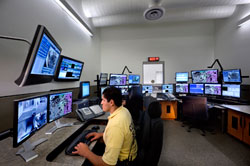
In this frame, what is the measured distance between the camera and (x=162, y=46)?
13.7 ft

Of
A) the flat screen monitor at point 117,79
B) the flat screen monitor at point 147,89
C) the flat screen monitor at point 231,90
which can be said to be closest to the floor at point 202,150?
the flat screen monitor at point 231,90

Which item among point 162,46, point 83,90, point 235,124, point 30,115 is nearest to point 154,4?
point 162,46

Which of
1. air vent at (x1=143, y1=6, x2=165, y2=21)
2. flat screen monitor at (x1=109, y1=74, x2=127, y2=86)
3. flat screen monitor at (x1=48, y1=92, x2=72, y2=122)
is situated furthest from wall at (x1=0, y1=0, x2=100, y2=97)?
air vent at (x1=143, y1=6, x2=165, y2=21)

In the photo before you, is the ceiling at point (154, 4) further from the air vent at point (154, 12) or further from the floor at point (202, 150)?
the floor at point (202, 150)

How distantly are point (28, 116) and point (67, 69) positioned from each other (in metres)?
1.39

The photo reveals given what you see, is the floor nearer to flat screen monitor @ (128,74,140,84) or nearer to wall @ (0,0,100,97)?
flat screen monitor @ (128,74,140,84)

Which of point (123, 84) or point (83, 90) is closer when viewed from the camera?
point (83, 90)

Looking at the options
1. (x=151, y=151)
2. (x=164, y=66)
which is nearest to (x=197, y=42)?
(x=164, y=66)

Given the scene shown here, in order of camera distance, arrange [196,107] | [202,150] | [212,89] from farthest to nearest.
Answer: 1. [212,89]
2. [196,107]
3. [202,150]

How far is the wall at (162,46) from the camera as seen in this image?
13.0 ft

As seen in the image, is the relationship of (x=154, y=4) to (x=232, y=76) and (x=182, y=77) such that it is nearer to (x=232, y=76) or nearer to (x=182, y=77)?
(x=182, y=77)

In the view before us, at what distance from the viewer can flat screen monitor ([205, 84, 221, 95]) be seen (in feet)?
9.27

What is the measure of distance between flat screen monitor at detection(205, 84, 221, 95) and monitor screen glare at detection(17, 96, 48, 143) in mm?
3939

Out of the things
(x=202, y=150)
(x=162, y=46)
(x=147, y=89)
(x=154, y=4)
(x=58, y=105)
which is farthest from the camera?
(x=162, y=46)
